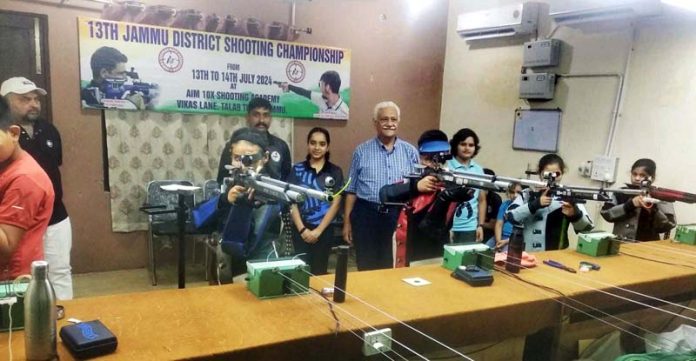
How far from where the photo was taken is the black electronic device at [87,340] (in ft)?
3.70

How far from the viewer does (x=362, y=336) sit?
54.0 inches

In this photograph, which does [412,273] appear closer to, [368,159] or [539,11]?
[368,159]

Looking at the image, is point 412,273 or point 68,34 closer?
point 412,273

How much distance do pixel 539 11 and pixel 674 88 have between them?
1.31 metres

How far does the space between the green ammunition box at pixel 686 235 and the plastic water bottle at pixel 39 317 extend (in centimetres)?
296

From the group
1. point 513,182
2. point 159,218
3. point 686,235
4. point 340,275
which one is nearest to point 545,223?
point 513,182

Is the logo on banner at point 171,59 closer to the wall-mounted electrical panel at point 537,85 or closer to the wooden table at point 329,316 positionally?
the wooden table at point 329,316

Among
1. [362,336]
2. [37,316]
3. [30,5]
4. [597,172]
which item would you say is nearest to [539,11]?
[597,172]

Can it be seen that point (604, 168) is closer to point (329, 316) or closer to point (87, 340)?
point (329, 316)

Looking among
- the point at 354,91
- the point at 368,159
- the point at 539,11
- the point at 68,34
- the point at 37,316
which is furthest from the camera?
the point at 354,91

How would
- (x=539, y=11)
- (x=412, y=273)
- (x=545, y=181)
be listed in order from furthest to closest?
(x=539, y=11) < (x=545, y=181) < (x=412, y=273)

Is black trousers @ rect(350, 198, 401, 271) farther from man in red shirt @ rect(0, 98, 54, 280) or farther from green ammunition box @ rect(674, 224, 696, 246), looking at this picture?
man in red shirt @ rect(0, 98, 54, 280)

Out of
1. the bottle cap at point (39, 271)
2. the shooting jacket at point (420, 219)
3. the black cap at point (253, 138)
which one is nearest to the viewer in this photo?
the bottle cap at point (39, 271)

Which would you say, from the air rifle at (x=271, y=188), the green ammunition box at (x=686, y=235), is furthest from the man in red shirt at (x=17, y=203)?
the green ammunition box at (x=686, y=235)
